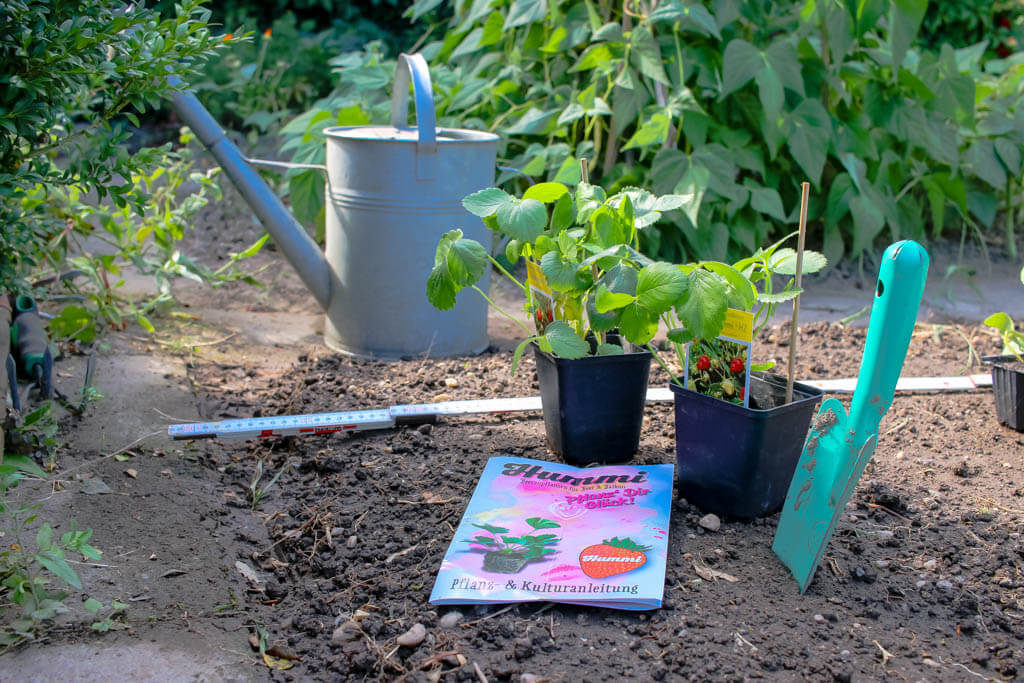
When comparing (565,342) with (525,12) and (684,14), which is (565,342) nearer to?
(684,14)

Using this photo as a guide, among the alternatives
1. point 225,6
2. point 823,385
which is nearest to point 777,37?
point 823,385

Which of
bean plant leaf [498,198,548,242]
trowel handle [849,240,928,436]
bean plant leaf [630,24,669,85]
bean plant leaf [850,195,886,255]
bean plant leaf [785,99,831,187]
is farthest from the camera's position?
bean plant leaf [850,195,886,255]

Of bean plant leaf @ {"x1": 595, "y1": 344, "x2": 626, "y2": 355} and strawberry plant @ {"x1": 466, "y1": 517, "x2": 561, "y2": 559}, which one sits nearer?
strawberry plant @ {"x1": 466, "y1": 517, "x2": 561, "y2": 559}

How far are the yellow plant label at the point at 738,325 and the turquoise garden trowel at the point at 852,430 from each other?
0.16 meters

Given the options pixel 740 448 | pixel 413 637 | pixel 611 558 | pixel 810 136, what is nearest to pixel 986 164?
pixel 810 136

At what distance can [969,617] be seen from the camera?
1278 mm

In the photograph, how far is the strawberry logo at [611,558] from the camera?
4.42 feet

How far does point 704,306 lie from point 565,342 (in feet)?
0.93

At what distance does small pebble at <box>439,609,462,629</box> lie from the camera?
4.13ft

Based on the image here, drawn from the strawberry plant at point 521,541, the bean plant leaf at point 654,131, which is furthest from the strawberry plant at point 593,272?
the bean plant leaf at point 654,131

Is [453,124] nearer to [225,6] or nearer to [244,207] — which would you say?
[244,207]

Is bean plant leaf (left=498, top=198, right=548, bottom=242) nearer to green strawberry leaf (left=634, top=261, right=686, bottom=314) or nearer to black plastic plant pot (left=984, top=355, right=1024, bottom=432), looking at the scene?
green strawberry leaf (left=634, top=261, right=686, bottom=314)

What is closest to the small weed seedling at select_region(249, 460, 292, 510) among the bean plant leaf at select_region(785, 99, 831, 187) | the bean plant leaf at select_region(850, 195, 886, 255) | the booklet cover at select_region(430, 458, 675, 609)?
the booklet cover at select_region(430, 458, 675, 609)

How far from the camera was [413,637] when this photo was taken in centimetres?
122
